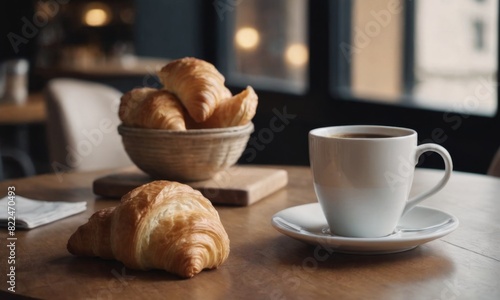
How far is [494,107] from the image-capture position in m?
2.70

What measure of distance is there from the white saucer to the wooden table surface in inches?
0.7

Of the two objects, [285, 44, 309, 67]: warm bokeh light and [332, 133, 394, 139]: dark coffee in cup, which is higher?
[332, 133, 394, 139]: dark coffee in cup

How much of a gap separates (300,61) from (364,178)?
2963 mm

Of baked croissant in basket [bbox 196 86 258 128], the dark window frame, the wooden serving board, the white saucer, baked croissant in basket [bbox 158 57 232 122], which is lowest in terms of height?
the dark window frame

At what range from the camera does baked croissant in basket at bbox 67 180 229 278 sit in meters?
0.94

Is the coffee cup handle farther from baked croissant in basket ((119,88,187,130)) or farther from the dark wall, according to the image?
the dark wall

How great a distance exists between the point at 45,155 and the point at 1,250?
400 centimetres

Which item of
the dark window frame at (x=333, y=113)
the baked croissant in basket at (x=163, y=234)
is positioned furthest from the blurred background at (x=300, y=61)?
the baked croissant in basket at (x=163, y=234)

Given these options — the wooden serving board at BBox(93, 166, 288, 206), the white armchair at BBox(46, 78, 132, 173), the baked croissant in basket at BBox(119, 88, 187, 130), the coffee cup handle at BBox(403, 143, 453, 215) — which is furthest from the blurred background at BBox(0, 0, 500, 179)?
the coffee cup handle at BBox(403, 143, 453, 215)

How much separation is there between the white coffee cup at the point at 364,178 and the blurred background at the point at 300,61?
173 centimetres

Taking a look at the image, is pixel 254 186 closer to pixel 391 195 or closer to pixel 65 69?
pixel 391 195

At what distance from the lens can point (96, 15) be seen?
17.6 feet

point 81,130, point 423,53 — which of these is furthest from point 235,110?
point 423,53

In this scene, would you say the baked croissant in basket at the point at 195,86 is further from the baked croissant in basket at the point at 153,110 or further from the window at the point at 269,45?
the window at the point at 269,45
